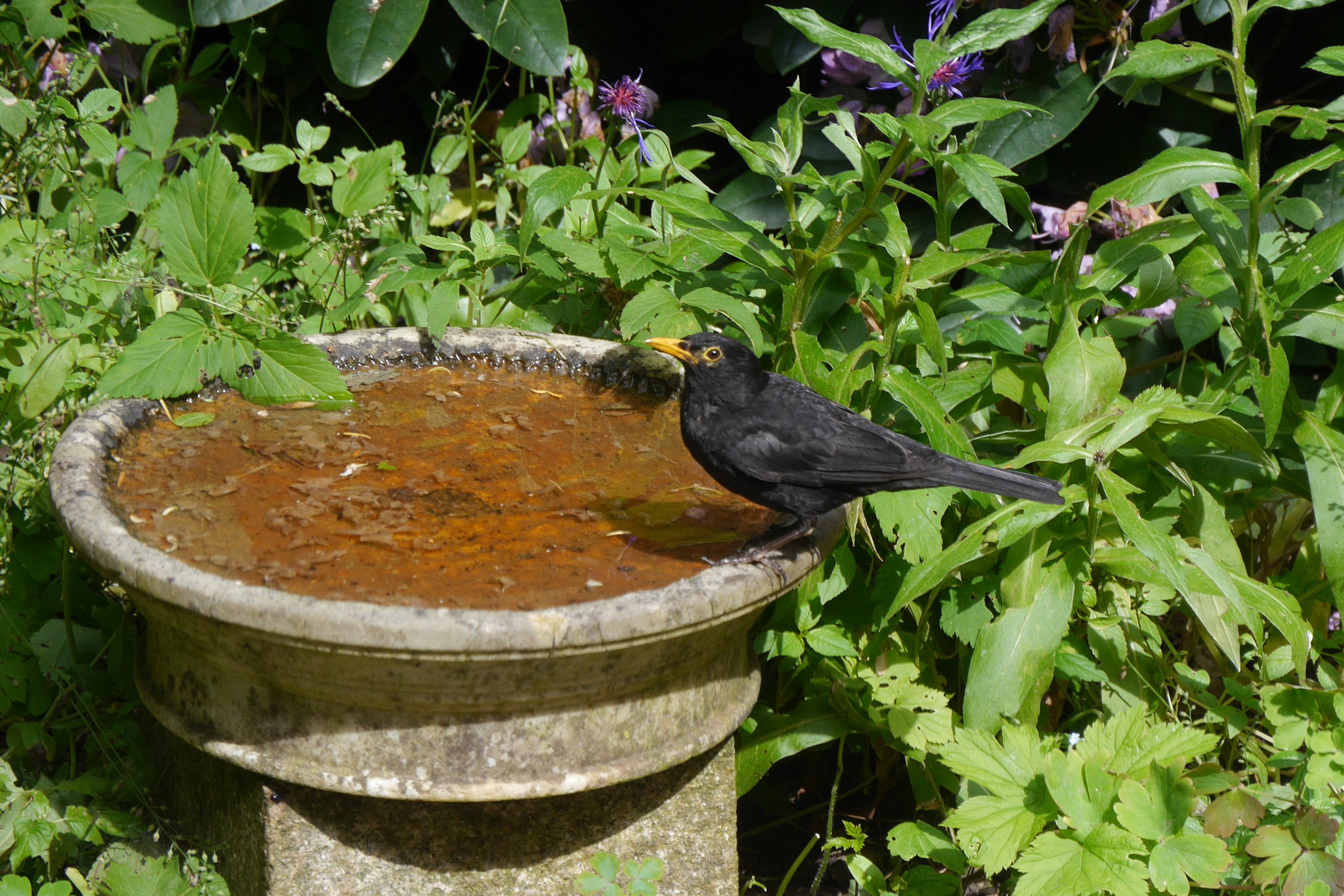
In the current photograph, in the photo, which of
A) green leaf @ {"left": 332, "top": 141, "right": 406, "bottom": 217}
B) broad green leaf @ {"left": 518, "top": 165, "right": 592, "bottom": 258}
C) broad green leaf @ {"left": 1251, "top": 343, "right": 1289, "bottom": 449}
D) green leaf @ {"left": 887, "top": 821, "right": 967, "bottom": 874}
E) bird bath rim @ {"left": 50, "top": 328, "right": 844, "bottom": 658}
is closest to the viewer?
bird bath rim @ {"left": 50, "top": 328, "right": 844, "bottom": 658}

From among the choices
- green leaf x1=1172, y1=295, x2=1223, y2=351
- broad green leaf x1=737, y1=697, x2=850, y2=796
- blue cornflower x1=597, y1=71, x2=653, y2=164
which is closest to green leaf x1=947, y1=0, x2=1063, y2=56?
green leaf x1=1172, y1=295, x2=1223, y2=351

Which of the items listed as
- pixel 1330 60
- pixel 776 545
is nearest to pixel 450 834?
pixel 776 545

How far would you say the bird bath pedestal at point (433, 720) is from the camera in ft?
6.21

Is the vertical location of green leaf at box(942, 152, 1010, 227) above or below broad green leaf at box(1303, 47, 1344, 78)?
below

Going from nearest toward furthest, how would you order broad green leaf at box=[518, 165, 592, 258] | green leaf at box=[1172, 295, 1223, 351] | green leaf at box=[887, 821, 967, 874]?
green leaf at box=[887, 821, 967, 874] < green leaf at box=[1172, 295, 1223, 351] < broad green leaf at box=[518, 165, 592, 258]

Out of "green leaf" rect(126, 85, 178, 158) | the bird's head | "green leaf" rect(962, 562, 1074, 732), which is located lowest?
"green leaf" rect(962, 562, 1074, 732)

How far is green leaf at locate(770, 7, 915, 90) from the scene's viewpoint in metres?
2.59

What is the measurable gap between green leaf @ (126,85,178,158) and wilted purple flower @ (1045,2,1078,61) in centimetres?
292

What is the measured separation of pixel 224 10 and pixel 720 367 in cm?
257

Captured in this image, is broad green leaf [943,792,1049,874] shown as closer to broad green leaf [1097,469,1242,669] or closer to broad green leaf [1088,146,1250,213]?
broad green leaf [1097,469,1242,669]

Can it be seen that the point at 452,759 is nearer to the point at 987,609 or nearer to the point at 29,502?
the point at 987,609

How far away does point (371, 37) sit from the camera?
388 centimetres

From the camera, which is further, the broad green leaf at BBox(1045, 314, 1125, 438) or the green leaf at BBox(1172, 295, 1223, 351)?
the green leaf at BBox(1172, 295, 1223, 351)

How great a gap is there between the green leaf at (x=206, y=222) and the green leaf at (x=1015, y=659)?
1.97 metres
